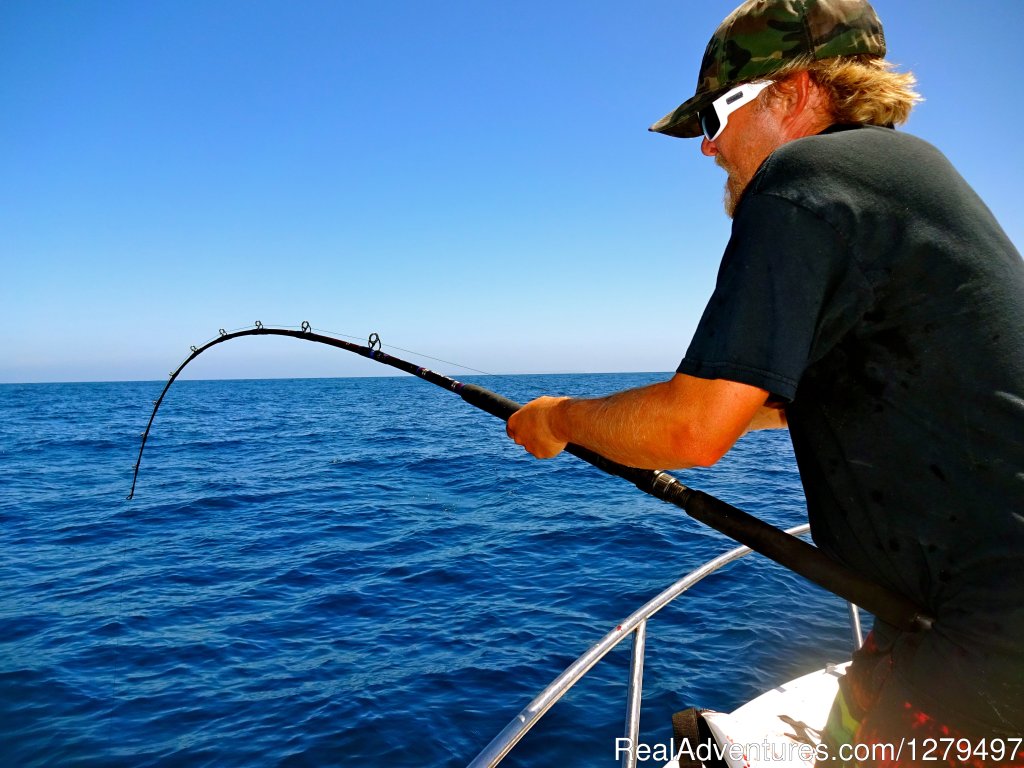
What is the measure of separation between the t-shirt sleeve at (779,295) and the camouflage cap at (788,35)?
0.46 metres

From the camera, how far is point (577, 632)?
7887 millimetres

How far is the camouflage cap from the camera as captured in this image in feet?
4.58

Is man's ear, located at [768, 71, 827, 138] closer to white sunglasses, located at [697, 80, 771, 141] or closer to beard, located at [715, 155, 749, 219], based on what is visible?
white sunglasses, located at [697, 80, 771, 141]

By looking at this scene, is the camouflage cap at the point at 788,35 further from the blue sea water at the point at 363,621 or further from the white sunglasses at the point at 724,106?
the blue sea water at the point at 363,621

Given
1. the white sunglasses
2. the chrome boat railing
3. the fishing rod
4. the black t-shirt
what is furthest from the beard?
the chrome boat railing

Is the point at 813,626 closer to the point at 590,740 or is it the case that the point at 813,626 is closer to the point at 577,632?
the point at 577,632

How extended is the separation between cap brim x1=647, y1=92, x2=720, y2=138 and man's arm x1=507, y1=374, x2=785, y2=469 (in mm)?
766

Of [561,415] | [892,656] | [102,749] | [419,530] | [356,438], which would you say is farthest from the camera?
[356,438]

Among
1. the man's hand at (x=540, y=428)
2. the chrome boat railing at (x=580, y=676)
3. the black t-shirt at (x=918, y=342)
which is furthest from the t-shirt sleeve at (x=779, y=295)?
the chrome boat railing at (x=580, y=676)

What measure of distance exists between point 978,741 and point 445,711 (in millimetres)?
5972

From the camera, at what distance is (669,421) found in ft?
4.40

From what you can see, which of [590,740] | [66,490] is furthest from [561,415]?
[66,490]

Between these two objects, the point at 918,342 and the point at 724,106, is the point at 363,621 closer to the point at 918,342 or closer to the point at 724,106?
the point at 724,106

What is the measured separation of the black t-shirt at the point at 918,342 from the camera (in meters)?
1.16
